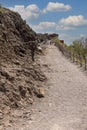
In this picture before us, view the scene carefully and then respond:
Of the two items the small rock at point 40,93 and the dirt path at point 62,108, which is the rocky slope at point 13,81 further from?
the dirt path at point 62,108

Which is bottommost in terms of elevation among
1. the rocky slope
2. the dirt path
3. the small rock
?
the dirt path

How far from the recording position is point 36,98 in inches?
696

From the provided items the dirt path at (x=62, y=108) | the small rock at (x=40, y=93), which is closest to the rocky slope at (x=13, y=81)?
the small rock at (x=40, y=93)

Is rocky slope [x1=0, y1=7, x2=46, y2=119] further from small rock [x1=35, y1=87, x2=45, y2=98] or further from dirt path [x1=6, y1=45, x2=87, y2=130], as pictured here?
dirt path [x1=6, y1=45, x2=87, y2=130]

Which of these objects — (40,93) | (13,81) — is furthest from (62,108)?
(13,81)

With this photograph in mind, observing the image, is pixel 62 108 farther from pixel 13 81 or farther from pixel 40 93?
pixel 13 81

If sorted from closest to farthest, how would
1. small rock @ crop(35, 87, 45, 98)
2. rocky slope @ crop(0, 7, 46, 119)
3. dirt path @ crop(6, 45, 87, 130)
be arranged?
dirt path @ crop(6, 45, 87, 130) → rocky slope @ crop(0, 7, 46, 119) → small rock @ crop(35, 87, 45, 98)

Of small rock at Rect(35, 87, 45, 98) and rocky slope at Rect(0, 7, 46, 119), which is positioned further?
small rock at Rect(35, 87, 45, 98)

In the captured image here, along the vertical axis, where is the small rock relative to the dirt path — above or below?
above

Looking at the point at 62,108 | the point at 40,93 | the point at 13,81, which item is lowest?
the point at 62,108

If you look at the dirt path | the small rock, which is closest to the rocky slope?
the small rock

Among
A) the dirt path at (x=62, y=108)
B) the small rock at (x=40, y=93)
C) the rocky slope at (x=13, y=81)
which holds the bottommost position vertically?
the dirt path at (x=62, y=108)

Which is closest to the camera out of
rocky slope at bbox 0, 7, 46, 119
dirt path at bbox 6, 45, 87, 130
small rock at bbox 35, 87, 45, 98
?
dirt path at bbox 6, 45, 87, 130

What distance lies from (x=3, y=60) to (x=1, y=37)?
2453 mm
